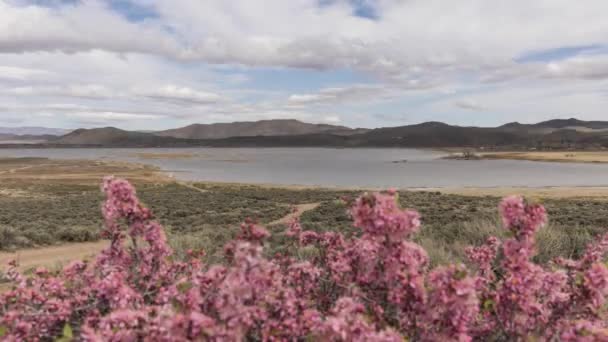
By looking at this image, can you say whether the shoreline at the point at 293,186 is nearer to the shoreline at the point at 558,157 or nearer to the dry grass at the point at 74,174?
the dry grass at the point at 74,174

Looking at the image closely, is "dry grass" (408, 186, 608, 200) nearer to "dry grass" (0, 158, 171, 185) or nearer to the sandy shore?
"dry grass" (0, 158, 171, 185)

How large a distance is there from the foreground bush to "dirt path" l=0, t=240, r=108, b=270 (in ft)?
40.3

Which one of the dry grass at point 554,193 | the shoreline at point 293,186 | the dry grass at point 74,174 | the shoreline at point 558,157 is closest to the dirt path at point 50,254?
the shoreline at point 293,186

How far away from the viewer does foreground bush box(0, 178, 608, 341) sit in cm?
246

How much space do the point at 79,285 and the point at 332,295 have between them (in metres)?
2.24

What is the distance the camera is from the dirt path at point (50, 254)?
48.5 ft

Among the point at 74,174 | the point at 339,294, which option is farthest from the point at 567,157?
the point at 339,294

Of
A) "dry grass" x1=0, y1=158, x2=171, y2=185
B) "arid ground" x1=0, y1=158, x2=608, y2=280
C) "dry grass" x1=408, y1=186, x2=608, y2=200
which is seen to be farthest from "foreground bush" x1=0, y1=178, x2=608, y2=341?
"dry grass" x1=0, y1=158, x2=171, y2=185

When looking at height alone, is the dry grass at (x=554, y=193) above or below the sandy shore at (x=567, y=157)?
below

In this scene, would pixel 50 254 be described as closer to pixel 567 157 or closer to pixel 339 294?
pixel 339 294

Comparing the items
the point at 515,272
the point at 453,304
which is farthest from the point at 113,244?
the point at 515,272

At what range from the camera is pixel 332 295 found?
4.00m

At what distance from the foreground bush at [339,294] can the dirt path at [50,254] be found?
12.3 m

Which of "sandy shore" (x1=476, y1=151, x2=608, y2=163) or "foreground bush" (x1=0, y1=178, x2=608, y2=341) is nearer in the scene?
"foreground bush" (x1=0, y1=178, x2=608, y2=341)
